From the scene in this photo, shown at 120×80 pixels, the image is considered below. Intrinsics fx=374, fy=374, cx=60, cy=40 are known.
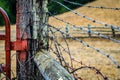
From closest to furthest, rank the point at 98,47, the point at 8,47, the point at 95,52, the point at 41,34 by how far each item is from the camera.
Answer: the point at 41,34 < the point at 8,47 < the point at 95,52 < the point at 98,47

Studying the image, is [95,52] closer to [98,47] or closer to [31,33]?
[98,47]

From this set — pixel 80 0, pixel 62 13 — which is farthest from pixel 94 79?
pixel 62 13

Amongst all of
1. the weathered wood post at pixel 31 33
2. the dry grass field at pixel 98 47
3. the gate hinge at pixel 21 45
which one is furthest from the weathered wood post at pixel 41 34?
the dry grass field at pixel 98 47

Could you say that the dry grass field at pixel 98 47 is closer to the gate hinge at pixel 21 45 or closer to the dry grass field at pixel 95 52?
the dry grass field at pixel 95 52

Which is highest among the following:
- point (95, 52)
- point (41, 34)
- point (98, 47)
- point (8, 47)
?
point (41, 34)

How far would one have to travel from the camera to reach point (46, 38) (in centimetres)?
408

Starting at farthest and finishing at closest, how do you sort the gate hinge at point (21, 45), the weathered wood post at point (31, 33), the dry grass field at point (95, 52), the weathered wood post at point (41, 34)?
the dry grass field at point (95, 52) < the gate hinge at point (21, 45) < the weathered wood post at point (31, 33) < the weathered wood post at point (41, 34)

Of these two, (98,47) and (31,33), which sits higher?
(31,33)

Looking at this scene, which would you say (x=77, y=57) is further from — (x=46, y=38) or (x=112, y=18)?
(x=112, y=18)

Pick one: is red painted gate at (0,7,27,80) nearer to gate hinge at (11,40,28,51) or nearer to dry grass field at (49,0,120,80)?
gate hinge at (11,40,28,51)

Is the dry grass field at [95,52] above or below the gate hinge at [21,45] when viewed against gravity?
below

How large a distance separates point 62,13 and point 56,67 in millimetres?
34348

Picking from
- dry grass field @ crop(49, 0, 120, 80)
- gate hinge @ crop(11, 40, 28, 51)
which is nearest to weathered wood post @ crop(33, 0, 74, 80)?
gate hinge @ crop(11, 40, 28, 51)

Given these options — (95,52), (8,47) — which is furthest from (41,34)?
(95,52)
